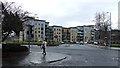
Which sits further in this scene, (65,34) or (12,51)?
(65,34)

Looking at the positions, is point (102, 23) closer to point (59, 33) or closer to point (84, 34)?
point (59, 33)

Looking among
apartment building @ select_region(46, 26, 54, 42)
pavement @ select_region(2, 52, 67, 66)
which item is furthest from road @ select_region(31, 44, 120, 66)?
apartment building @ select_region(46, 26, 54, 42)

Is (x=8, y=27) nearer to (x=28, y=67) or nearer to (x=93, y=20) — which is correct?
(x=28, y=67)

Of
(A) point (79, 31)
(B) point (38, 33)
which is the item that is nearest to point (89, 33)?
(A) point (79, 31)

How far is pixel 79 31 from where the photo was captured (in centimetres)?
11269

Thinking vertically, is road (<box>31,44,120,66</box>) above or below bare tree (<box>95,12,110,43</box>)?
below

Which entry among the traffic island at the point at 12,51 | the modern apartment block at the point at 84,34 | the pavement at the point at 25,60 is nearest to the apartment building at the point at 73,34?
the modern apartment block at the point at 84,34

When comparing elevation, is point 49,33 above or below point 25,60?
above

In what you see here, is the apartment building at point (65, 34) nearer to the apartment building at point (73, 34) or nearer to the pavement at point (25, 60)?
the apartment building at point (73, 34)

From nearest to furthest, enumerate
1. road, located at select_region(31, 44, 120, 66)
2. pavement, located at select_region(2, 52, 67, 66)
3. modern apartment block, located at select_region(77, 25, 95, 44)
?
pavement, located at select_region(2, 52, 67, 66) → road, located at select_region(31, 44, 120, 66) → modern apartment block, located at select_region(77, 25, 95, 44)

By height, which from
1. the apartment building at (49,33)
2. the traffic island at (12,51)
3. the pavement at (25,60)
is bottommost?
the pavement at (25,60)

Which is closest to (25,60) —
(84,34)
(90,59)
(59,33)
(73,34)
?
(90,59)

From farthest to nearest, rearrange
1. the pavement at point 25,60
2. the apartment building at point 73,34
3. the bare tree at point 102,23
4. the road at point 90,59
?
the apartment building at point 73,34
the bare tree at point 102,23
the road at point 90,59
the pavement at point 25,60

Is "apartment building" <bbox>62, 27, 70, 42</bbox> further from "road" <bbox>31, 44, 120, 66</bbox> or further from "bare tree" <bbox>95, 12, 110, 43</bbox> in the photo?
"road" <bbox>31, 44, 120, 66</bbox>
